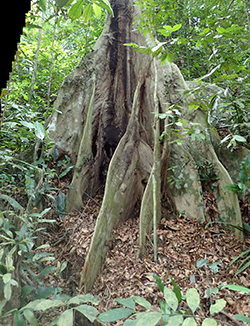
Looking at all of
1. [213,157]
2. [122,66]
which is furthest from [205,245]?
[122,66]

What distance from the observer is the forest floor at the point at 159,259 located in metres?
2.38

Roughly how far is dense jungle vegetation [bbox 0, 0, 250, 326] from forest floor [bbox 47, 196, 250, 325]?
24 millimetres

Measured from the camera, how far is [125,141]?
144 inches

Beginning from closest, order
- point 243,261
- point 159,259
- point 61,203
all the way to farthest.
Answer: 1. point 243,261
2. point 159,259
3. point 61,203

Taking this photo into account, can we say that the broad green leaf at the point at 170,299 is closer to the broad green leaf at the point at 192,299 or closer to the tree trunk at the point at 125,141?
the broad green leaf at the point at 192,299

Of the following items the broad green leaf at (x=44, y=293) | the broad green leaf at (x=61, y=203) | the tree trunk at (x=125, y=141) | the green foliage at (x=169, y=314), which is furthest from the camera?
the broad green leaf at (x=61, y=203)

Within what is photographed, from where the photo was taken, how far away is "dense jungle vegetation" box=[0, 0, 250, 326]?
41.6 inches

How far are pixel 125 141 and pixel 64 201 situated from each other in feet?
4.48

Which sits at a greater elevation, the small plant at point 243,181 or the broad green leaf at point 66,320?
the small plant at point 243,181

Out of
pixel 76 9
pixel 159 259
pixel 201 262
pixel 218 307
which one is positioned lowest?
pixel 159 259

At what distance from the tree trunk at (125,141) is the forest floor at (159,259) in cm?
17

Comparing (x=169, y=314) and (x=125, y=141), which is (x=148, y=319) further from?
(x=125, y=141)

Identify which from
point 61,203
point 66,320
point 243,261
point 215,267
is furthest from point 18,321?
point 61,203

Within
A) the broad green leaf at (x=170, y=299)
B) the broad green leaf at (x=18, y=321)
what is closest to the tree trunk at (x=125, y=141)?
the broad green leaf at (x=18, y=321)
